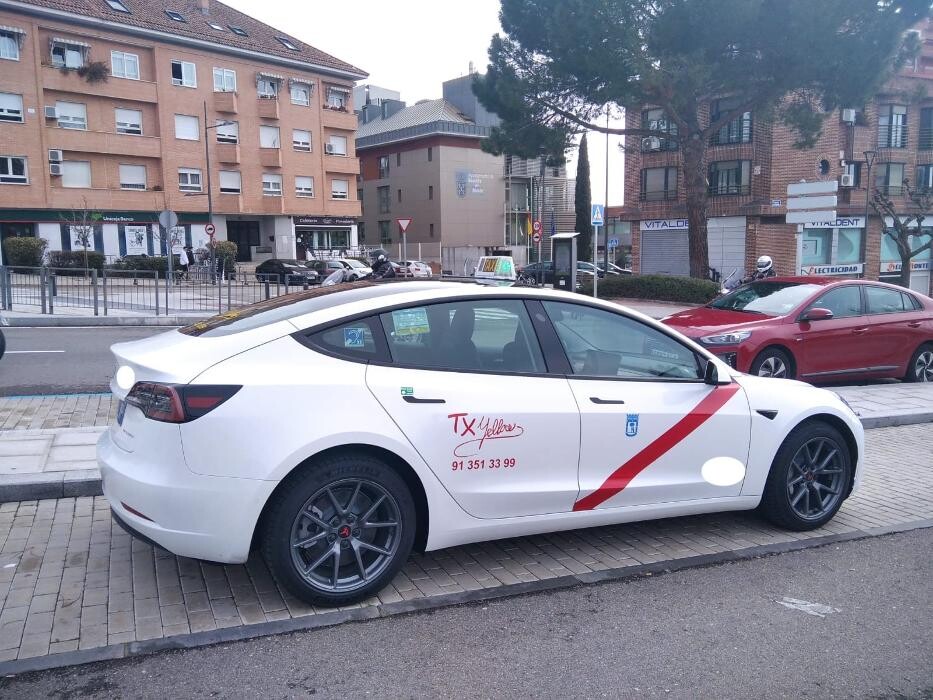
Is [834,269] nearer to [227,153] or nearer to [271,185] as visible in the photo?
[271,185]

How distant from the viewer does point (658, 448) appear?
4.45m

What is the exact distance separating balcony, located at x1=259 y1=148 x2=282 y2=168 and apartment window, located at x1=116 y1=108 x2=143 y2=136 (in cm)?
714

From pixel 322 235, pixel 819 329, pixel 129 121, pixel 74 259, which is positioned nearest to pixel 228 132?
pixel 129 121

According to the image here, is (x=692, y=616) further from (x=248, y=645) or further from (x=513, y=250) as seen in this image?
(x=513, y=250)

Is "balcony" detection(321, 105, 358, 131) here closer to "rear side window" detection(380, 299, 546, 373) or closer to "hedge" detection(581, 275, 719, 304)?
"hedge" detection(581, 275, 719, 304)

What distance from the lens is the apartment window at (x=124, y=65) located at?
42094 millimetres

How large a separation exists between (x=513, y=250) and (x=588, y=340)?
57.6 metres

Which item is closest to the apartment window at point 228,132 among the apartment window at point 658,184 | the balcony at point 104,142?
the balcony at point 104,142

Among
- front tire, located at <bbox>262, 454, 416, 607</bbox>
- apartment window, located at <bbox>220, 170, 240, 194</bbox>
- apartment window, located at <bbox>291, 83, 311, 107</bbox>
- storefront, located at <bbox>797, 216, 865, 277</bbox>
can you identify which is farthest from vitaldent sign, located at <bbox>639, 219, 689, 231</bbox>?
front tire, located at <bbox>262, 454, 416, 607</bbox>

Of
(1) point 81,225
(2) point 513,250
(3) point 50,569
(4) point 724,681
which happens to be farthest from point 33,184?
(4) point 724,681

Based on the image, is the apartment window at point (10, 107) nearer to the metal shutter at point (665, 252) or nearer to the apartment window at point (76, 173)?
the apartment window at point (76, 173)

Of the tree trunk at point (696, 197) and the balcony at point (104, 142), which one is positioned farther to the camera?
the balcony at point (104, 142)

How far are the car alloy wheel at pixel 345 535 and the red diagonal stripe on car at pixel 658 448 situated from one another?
1.08 metres

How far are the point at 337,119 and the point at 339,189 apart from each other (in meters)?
4.52
